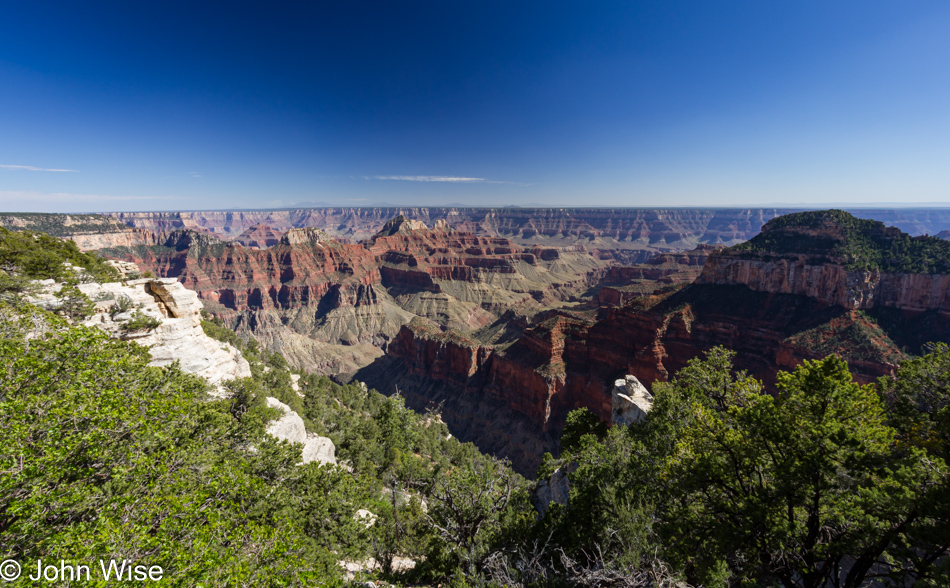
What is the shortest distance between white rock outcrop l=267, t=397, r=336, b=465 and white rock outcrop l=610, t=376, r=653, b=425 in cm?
2892

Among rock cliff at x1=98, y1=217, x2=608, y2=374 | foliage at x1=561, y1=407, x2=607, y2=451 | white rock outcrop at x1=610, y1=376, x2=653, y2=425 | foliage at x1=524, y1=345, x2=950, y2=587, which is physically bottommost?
rock cliff at x1=98, y1=217, x2=608, y2=374

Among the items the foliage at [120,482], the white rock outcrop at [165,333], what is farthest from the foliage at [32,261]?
the foliage at [120,482]

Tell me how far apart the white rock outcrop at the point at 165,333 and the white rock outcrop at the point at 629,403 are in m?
38.7

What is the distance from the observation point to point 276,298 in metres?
186

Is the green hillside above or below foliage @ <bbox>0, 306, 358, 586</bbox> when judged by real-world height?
above

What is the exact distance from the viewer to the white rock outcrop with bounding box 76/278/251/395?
27.3m

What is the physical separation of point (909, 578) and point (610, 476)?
10.6 metres

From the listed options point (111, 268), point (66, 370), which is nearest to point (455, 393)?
point (111, 268)

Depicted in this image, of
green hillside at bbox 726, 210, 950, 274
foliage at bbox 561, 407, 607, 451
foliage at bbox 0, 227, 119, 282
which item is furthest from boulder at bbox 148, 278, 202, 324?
green hillside at bbox 726, 210, 950, 274

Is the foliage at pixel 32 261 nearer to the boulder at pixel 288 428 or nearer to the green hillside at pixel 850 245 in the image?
the boulder at pixel 288 428

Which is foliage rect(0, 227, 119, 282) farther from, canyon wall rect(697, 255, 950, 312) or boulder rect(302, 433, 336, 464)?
canyon wall rect(697, 255, 950, 312)

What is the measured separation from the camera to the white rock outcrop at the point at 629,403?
3517cm

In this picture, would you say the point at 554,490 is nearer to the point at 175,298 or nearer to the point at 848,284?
the point at 175,298

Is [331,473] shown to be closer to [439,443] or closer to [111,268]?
[439,443]
